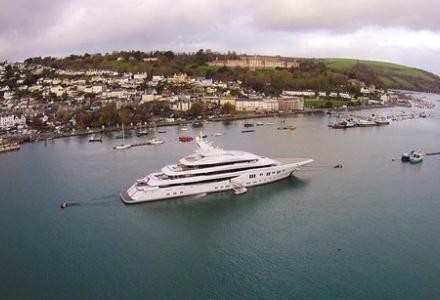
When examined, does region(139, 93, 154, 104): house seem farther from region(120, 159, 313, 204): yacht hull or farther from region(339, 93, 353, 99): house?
region(120, 159, 313, 204): yacht hull

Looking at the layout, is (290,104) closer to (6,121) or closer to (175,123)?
(175,123)

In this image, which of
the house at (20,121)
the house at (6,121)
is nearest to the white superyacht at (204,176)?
the house at (6,121)

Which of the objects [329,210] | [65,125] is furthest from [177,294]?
[65,125]

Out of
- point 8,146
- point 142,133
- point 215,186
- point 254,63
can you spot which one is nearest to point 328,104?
point 142,133

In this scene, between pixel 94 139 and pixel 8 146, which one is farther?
pixel 94 139

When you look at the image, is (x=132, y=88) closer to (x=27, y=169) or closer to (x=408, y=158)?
(x=27, y=169)

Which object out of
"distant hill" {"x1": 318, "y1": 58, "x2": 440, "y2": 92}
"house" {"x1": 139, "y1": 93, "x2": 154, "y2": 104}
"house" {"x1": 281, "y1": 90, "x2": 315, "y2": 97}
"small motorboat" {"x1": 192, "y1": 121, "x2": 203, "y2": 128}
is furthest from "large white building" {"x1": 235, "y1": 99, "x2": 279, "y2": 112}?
"distant hill" {"x1": 318, "y1": 58, "x2": 440, "y2": 92}
